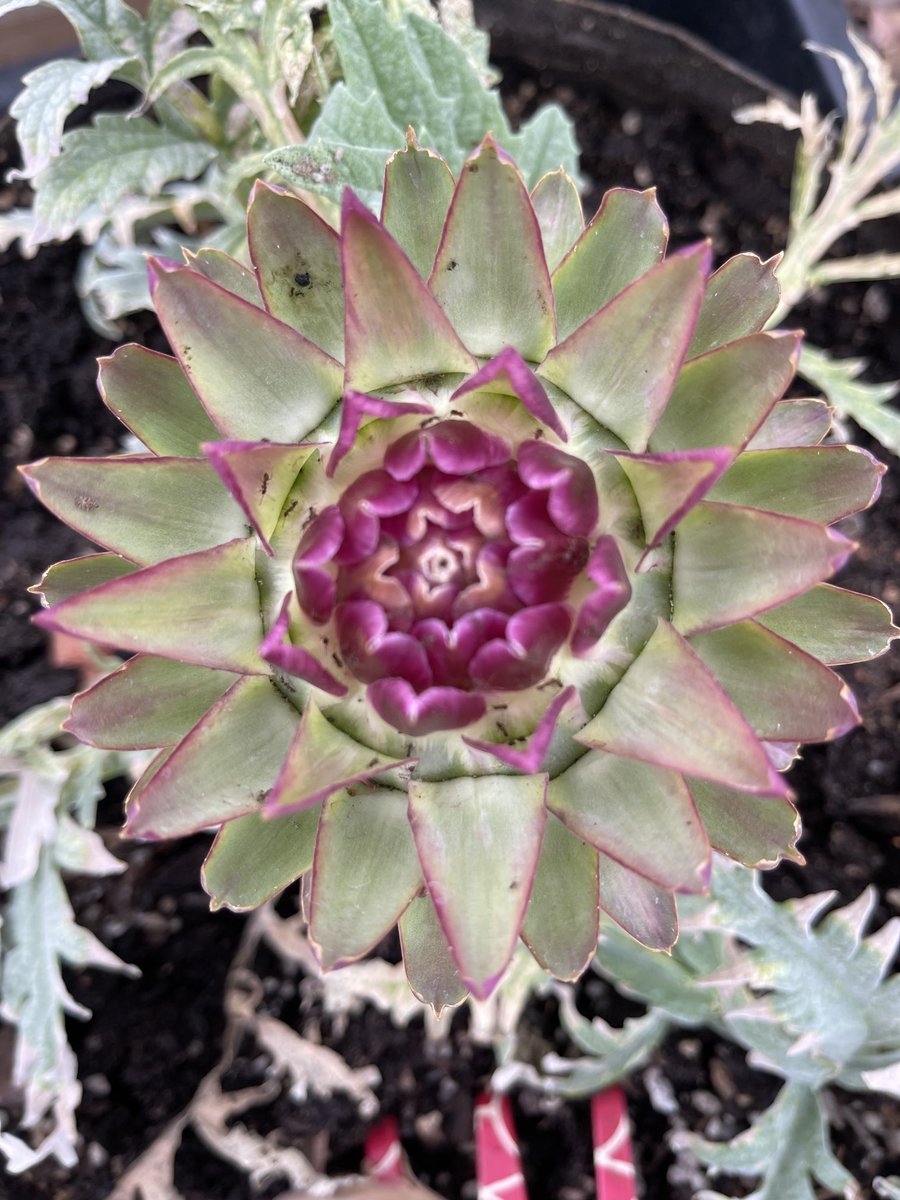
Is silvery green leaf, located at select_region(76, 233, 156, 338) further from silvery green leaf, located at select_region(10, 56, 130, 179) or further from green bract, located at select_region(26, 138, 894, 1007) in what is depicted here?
green bract, located at select_region(26, 138, 894, 1007)

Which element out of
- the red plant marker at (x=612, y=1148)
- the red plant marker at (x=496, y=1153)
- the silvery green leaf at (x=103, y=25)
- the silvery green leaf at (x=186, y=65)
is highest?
the silvery green leaf at (x=103, y=25)

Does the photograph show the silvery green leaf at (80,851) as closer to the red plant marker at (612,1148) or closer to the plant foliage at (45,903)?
the plant foliage at (45,903)

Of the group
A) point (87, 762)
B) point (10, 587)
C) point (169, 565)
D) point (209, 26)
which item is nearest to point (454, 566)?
point (169, 565)

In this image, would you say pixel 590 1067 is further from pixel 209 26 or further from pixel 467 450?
pixel 209 26

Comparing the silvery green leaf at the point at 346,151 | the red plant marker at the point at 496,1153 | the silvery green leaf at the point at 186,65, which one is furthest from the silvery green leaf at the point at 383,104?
the red plant marker at the point at 496,1153

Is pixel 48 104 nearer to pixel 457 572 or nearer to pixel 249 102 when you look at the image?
pixel 249 102

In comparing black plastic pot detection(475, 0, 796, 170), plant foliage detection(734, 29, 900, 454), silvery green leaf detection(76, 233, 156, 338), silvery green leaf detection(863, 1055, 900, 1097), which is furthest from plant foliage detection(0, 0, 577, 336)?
silvery green leaf detection(863, 1055, 900, 1097)
